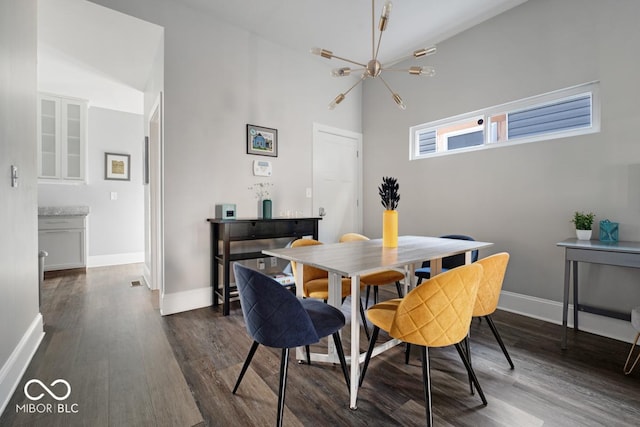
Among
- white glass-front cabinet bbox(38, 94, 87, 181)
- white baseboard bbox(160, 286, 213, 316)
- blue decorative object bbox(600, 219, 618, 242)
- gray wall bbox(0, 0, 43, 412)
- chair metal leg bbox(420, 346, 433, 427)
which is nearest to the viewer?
chair metal leg bbox(420, 346, 433, 427)

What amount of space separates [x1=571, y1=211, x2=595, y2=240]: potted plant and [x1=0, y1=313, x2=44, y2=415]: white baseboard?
3.86 metres

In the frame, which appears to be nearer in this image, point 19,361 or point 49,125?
point 19,361

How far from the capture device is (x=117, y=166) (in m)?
5.12

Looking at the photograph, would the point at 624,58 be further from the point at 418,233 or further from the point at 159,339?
the point at 159,339

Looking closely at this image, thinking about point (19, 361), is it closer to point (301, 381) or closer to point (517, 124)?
point (301, 381)

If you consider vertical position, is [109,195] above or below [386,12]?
below

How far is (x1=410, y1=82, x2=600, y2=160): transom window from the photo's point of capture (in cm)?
254

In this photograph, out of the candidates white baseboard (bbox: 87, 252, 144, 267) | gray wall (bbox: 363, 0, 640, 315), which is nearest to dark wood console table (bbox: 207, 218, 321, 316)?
gray wall (bbox: 363, 0, 640, 315)

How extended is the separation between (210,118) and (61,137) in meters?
3.29

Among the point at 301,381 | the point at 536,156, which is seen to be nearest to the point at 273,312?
the point at 301,381

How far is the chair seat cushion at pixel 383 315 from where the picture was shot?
1.48m

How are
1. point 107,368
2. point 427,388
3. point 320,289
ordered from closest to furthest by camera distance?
1. point 427,388
2. point 107,368
3. point 320,289

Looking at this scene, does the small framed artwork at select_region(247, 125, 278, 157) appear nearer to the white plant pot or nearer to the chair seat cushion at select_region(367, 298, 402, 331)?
the chair seat cushion at select_region(367, 298, 402, 331)

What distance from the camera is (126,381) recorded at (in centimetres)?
171
